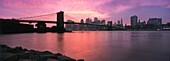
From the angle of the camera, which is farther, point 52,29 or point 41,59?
point 52,29

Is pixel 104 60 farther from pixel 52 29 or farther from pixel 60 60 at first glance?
pixel 52 29

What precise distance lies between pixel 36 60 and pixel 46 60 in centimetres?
37

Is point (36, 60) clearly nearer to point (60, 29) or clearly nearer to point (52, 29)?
point (60, 29)

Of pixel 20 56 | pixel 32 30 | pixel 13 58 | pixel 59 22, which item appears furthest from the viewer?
pixel 32 30

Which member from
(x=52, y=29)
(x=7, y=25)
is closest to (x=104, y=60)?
(x=7, y=25)

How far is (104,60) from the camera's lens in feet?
40.3

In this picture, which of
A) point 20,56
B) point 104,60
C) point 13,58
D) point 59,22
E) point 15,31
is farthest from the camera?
point 15,31

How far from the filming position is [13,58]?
794cm

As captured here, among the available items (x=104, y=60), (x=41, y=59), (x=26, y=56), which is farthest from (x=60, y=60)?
(x=104, y=60)

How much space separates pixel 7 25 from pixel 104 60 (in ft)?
242

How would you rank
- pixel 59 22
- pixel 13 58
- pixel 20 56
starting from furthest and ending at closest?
pixel 59 22
pixel 20 56
pixel 13 58

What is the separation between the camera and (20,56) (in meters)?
8.59

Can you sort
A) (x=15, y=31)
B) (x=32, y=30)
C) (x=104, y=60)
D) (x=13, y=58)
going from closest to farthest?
(x=13, y=58), (x=104, y=60), (x=15, y=31), (x=32, y=30)

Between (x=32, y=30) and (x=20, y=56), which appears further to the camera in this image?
(x=32, y=30)
